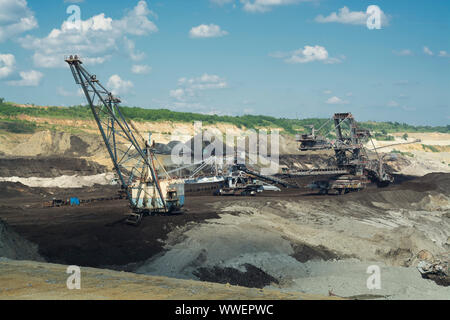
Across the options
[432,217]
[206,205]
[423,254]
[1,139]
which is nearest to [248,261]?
[423,254]

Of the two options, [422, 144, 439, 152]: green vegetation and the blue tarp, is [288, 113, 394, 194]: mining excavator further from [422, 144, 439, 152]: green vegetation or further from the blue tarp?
[422, 144, 439, 152]: green vegetation

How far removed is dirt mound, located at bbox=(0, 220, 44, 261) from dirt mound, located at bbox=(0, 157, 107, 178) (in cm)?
4151

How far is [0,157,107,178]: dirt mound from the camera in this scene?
2630 inches

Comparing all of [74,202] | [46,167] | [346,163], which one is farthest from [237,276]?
[46,167]

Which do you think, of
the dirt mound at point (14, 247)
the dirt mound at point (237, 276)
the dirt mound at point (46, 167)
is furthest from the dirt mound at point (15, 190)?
the dirt mound at point (237, 276)

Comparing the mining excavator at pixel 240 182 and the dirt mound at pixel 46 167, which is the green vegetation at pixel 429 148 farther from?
the dirt mound at pixel 46 167

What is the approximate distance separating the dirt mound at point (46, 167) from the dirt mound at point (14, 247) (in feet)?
136

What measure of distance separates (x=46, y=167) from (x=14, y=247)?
45348 millimetres

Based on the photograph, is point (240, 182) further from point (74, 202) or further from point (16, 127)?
point (16, 127)

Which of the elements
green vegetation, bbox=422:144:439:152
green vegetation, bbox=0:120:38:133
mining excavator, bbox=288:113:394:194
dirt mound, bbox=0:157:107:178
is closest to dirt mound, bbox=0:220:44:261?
mining excavator, bbox=288:113:394:194

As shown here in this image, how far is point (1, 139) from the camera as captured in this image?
87.4 m

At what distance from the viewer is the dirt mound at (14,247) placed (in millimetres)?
24547

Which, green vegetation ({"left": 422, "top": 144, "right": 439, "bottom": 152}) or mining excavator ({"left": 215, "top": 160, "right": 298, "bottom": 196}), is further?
green vegetation ({"left": 422, "top": 144, "right": 439, "bottom": 152})
